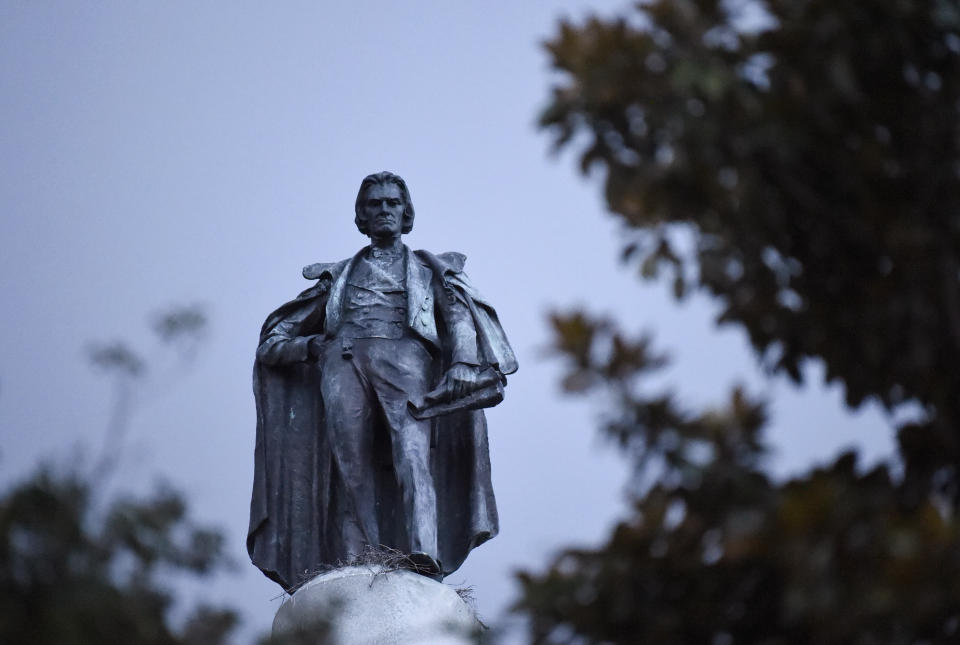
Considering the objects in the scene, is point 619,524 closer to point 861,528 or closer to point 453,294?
point 861,528

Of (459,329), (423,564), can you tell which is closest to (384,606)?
(423,564)

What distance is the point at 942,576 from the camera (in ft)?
14.6

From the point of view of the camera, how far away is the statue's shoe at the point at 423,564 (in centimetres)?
863

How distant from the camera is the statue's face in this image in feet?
31.6

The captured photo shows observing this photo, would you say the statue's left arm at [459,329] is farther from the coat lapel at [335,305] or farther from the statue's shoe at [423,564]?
the statue's shoe at [423,564]

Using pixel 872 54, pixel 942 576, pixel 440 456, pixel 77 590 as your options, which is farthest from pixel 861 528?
pixel 440 456

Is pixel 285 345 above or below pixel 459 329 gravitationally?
above

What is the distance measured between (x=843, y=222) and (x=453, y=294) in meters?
4.34

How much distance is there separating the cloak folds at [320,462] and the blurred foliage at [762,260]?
12.5ft

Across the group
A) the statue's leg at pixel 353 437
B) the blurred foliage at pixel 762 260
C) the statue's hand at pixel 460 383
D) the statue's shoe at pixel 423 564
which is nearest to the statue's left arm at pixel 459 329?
the statue's hand at pixel 460 383

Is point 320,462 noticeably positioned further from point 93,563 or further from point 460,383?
point 93,563

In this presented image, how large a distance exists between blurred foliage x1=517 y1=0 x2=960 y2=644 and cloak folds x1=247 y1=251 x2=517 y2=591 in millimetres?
3800

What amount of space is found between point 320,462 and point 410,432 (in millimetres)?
658

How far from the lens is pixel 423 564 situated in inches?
341
